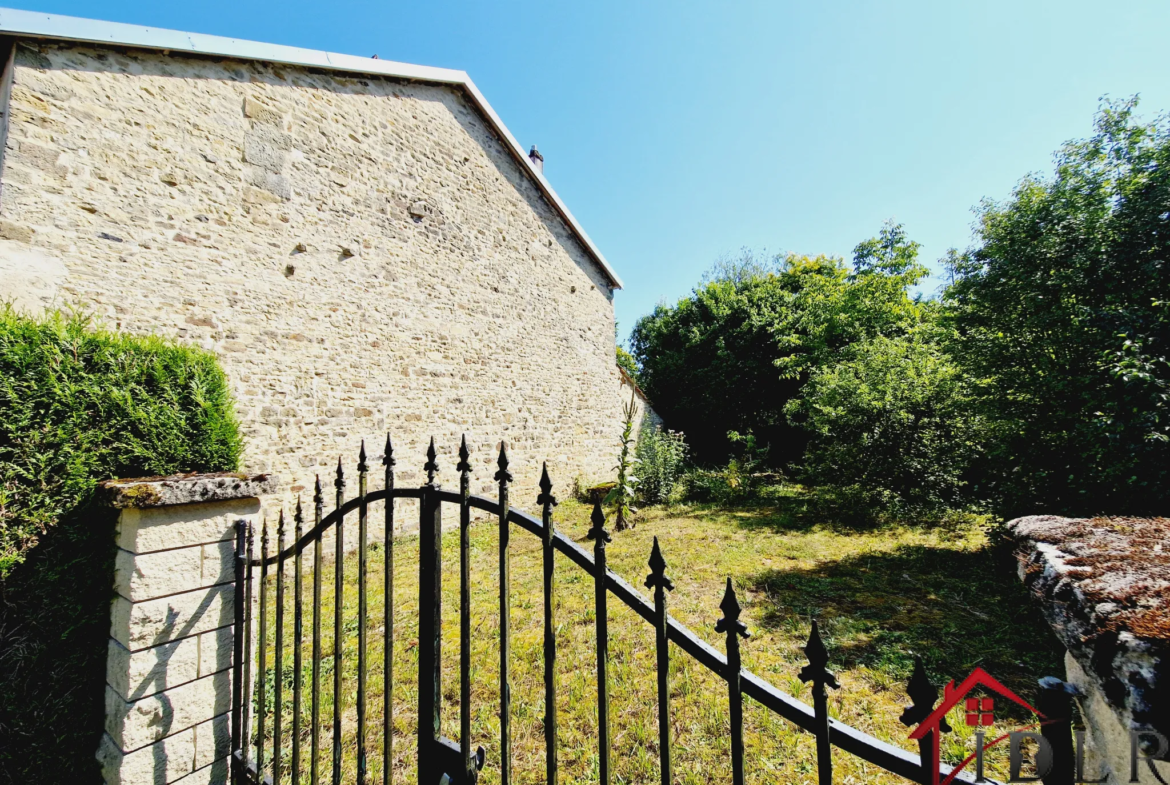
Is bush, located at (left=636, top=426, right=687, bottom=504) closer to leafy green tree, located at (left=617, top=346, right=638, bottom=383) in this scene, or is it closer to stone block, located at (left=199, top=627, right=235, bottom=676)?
stone block, located at (left=199, top=627, right=235, bottom=676)

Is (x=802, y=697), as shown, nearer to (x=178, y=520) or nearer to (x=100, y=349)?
(x=178, y=520)

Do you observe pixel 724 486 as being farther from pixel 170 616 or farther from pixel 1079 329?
pixel 170 616

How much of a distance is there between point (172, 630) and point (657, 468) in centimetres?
963

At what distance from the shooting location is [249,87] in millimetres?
5902

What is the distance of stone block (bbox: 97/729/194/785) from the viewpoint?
1926mm

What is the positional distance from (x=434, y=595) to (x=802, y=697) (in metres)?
3.12

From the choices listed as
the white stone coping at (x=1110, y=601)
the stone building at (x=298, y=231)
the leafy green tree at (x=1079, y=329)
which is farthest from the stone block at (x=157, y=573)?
the leafy green tree at (x=1079, y=329)

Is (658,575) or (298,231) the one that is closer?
(658,575)

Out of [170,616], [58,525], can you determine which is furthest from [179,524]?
[58,525]

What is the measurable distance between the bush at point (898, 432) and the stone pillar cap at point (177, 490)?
858 cm

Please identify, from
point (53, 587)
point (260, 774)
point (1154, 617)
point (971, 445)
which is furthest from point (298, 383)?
point (971, 445)

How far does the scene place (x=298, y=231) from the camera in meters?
6.28

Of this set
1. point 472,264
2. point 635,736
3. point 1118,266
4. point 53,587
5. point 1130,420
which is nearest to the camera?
point 53,587

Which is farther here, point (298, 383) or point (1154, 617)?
point (298, 383)
